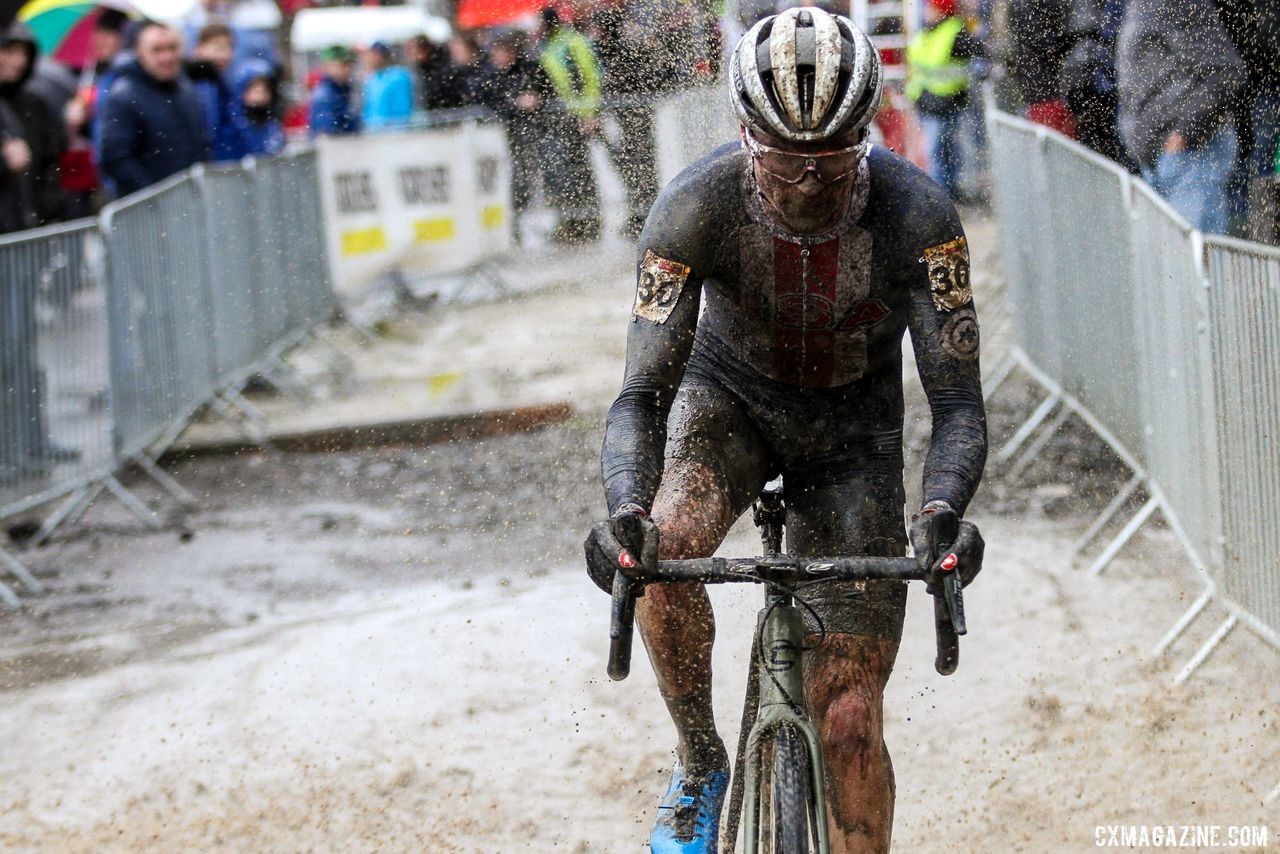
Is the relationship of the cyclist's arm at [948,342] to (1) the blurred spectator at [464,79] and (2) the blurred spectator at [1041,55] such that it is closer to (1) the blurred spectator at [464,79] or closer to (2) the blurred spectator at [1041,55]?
(2) the blurred spectator at [1041,55]

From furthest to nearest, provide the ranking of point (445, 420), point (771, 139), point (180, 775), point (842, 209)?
point (445, 420)
point (180, 775)
point (842, 209)
point (771, 139)

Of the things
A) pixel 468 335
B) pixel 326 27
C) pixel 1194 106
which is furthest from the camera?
pixel 326 27

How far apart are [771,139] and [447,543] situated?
4.82 m

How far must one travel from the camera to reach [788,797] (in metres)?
3.29

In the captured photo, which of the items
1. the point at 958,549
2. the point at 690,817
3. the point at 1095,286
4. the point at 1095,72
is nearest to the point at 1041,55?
the point at 1095,72

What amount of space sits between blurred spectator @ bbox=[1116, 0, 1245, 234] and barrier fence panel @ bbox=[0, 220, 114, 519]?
5211 mm

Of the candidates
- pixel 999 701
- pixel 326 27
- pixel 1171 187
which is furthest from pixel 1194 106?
pixel 326 27

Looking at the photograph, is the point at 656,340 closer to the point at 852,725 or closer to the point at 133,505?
the point at 852,725

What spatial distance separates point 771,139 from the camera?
354cm

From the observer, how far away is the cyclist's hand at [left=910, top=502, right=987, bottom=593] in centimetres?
318

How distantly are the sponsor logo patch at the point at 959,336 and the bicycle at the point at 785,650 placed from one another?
515mm

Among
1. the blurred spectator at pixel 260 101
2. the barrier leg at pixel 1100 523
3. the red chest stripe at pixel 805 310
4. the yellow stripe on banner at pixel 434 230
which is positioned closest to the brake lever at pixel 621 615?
the red chest stripe at pixel 805 310

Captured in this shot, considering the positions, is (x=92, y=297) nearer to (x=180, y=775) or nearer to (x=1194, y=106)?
(x=180, y=775)

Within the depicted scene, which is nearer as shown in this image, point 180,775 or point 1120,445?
point 180,775
